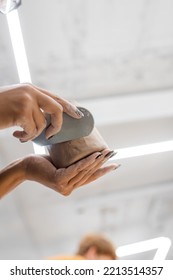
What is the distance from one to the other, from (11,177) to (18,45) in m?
1.17

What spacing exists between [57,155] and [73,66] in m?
1.54

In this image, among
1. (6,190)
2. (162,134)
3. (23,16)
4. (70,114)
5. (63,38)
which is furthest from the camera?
(162,134)

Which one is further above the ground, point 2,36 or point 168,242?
point 2,36

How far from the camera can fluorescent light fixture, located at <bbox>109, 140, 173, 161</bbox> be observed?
9.86 feet

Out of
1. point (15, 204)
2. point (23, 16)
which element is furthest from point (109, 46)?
point (15, 204)

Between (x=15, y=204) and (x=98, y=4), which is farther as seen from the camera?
(x=15, y=204)

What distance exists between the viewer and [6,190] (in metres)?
0.74

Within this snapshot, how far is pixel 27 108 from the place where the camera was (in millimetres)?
500

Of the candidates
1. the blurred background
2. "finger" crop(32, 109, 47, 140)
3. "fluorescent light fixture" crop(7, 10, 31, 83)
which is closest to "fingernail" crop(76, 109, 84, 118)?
"finger" crop(32, 109, 47, 140)

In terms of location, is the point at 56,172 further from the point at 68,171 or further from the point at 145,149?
the point at 145,149

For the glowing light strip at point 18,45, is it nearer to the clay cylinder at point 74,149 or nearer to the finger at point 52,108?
the clay cylinder at point 74,149

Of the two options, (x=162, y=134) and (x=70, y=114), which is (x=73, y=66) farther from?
(x=70, y=114)

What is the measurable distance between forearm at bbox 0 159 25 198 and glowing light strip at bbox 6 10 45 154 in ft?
2.58

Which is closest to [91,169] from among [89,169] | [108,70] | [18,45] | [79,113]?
[89,169]
